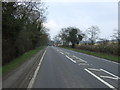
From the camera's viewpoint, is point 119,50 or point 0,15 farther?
point 119,50

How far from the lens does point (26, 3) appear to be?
27969mm

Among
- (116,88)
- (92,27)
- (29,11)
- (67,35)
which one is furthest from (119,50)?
(67,35)

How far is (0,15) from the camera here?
661 inches

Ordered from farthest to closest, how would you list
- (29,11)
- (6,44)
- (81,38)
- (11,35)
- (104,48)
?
(81,38)
(104,48)
(29,11)
(11,35)
(6,44)

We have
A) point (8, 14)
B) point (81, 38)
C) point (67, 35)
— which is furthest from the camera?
point (67, 35)

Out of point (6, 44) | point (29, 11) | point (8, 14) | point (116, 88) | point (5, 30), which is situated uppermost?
point (29, 11)

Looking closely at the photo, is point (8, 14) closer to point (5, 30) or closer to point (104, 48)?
point (5, 30)

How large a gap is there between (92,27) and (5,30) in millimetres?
77605

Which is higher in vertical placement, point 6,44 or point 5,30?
point 5,30

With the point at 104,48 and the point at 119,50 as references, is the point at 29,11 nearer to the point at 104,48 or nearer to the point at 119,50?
the point at 119,50

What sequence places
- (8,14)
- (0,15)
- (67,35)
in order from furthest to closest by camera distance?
(67,35) → (8,14) → (0,15)

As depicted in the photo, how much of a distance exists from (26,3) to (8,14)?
1013cm

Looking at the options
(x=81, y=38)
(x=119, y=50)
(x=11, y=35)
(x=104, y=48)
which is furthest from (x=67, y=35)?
(x=11, y=35)

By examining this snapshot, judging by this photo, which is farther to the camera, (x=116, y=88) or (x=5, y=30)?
(x=5, y=30)
